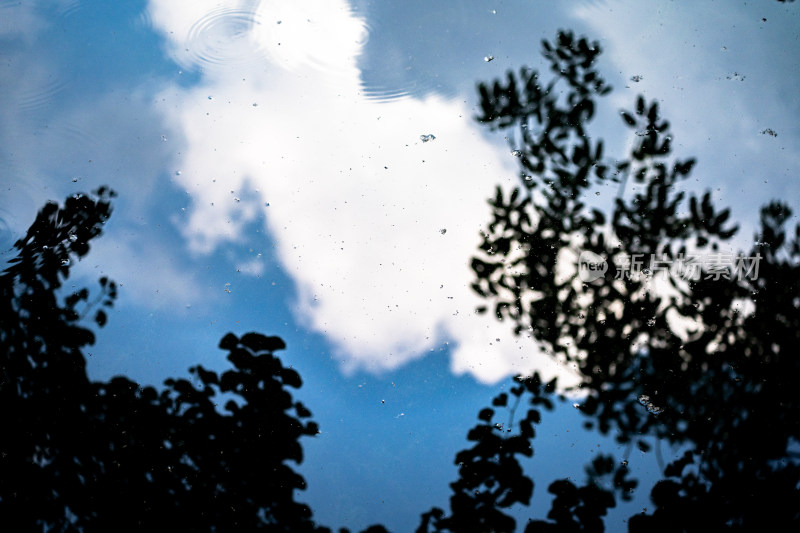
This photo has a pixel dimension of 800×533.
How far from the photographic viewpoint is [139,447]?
3.89m

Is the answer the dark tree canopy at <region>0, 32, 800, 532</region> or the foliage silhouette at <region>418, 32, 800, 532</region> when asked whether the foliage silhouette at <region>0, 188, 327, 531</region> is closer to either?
the dark tree canopy at <region>0, 32, 800, 532</region>

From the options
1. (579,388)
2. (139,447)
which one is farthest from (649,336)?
(139,447)

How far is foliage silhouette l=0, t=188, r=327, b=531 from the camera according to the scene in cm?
368

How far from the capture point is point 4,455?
151 inches

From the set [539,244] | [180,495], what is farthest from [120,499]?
[539,244]

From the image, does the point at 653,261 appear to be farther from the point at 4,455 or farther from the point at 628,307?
the point at 4,455

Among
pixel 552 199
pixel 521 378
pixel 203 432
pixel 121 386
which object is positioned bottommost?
pixel 203 432

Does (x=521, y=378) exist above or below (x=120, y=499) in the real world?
above

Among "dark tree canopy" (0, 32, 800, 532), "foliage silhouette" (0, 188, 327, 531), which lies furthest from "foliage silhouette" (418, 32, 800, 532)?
"foliage silhouette" (0, 188, 327, 531)

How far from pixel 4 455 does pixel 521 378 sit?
523cm

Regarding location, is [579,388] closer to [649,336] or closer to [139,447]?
[649,336]

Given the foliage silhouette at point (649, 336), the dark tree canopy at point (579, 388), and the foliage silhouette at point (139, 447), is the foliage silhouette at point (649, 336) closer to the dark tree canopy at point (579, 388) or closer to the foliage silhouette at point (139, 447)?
the dark tree canopy at point (579, 388)

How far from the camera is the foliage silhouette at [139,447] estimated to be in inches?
145

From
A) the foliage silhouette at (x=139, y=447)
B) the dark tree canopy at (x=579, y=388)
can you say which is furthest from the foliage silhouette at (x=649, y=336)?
the foliage silhouette at (x=139, y=447)
